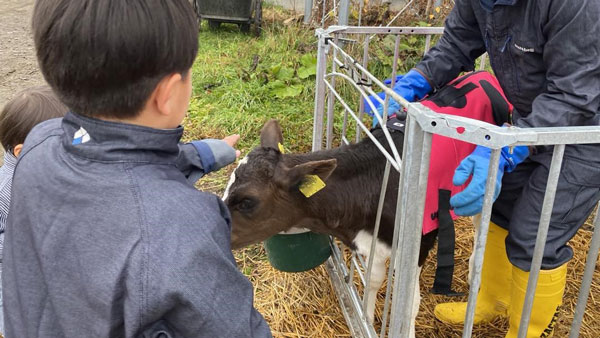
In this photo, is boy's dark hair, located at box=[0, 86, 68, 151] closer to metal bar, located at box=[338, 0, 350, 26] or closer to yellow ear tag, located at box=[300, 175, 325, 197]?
yellow ear tag, located at box=[300, 175, 325, 197]

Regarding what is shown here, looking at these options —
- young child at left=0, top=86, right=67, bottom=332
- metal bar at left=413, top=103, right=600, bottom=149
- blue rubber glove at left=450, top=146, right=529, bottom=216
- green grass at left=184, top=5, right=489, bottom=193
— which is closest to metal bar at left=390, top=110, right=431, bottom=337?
metal bar at left=413, top=103, right=600, bottom=149

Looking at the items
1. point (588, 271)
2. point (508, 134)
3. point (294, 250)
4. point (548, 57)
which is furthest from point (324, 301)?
point (508, 134)

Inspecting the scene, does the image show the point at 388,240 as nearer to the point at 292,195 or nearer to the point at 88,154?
the point at 292,195

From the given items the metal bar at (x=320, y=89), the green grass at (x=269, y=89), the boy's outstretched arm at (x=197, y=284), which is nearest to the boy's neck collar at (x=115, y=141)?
the boy's outstretched arm at (x=197, y=284)

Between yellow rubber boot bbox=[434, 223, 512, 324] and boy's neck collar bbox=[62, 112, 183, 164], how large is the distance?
7.48 ft

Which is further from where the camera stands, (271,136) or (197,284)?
(271,136)

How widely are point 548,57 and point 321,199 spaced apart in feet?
4.20

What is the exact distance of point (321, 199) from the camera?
2744 mm

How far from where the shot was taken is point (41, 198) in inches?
45.4

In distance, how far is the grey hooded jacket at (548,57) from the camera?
6.31ft

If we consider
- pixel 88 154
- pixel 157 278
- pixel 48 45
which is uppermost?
pixel 48 45

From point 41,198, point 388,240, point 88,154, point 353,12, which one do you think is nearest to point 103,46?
point 88,154

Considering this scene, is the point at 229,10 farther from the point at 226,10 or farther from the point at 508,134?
the point at 508,134

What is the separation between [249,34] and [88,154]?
9.25 m
